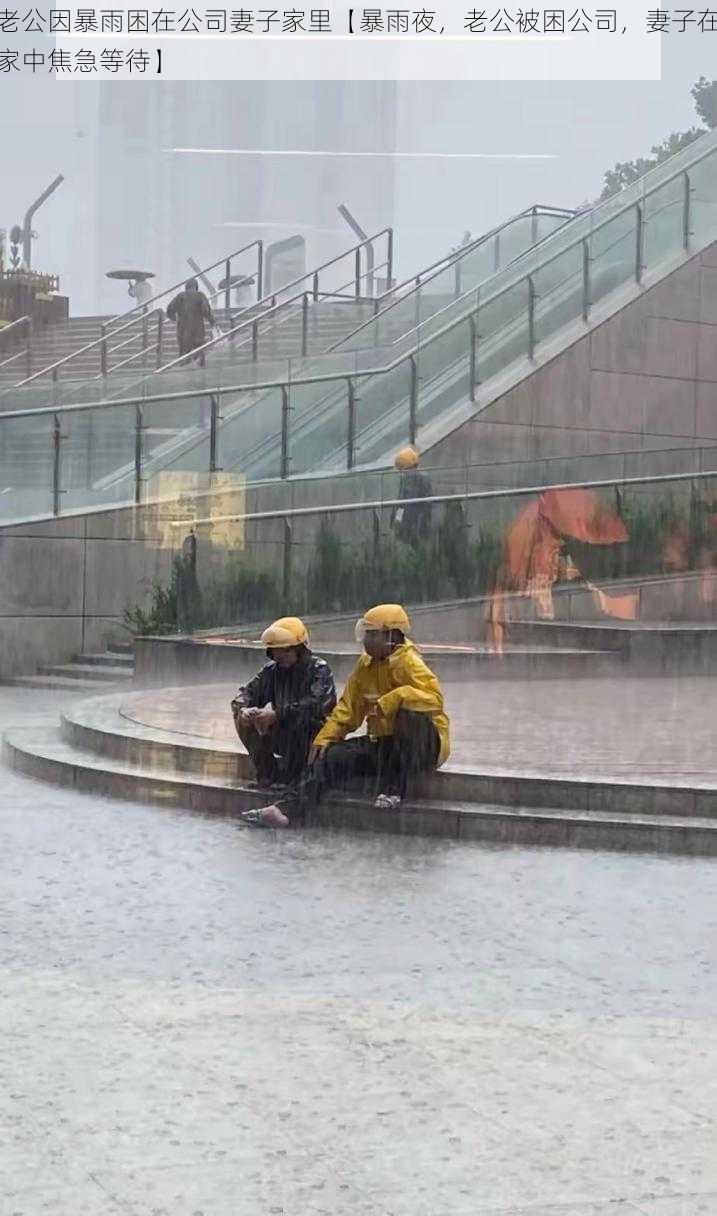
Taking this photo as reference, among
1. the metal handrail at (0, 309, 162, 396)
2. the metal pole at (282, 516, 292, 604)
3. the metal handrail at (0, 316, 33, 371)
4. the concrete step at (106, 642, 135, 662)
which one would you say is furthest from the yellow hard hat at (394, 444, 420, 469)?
the metal handrail at (0, 316, 33, 371)

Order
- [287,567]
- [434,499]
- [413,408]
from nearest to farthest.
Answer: [287,567] < [434,499] < [413,408]

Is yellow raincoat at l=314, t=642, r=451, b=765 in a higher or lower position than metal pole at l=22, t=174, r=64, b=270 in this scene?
lower

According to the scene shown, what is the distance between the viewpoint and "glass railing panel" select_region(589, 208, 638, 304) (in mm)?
22094

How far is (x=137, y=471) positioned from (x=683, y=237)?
8387 mm

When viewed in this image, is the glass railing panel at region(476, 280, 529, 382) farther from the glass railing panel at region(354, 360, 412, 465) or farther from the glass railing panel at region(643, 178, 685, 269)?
the glass railing panel at region(643, 178, 685, 269)

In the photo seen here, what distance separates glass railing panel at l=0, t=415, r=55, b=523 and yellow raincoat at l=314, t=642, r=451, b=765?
9735mm

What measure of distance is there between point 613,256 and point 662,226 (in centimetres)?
93

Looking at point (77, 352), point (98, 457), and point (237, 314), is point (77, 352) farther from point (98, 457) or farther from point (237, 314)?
point (98, 457)

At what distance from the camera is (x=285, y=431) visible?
19.0 meters

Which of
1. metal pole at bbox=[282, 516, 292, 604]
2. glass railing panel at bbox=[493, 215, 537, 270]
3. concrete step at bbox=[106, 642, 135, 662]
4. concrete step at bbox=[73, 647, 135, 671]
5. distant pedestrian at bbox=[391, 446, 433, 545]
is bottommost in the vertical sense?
concrete step at bbox=[73, 647, 135, 671]

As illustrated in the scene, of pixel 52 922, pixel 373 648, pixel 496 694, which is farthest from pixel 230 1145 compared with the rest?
pixel 496 694

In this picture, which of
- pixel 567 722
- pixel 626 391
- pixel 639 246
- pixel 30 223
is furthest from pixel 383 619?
pixel 639 246

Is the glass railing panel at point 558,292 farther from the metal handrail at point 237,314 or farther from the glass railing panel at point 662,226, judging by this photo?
the metal handrail at point 237,314

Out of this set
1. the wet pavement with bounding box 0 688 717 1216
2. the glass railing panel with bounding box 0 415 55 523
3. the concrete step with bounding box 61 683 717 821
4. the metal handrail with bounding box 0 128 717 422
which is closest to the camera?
the wet pavement with bounding box 0 688 717 1216
